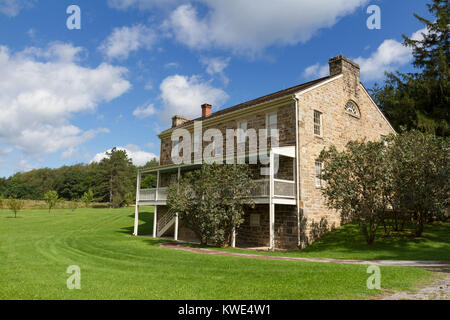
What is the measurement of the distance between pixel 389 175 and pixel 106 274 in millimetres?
11578

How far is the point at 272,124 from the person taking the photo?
726 inches

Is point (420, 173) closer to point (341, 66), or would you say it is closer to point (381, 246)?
point (381, 246)

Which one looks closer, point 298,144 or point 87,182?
point 298,144

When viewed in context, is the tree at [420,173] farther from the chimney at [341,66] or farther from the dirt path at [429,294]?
the dirt path at [429,294]

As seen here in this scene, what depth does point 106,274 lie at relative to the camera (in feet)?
29.2

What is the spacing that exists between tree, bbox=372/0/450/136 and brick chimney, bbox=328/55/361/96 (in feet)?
20.9

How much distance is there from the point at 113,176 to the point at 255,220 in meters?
59.1

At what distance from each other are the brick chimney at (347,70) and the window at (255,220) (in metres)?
9.84

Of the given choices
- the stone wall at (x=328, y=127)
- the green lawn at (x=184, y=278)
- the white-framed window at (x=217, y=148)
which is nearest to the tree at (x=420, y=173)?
the stone wall at (x=328, y=127)

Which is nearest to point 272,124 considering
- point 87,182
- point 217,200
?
point 217,200

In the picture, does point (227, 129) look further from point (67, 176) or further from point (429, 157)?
point (67, 176)
